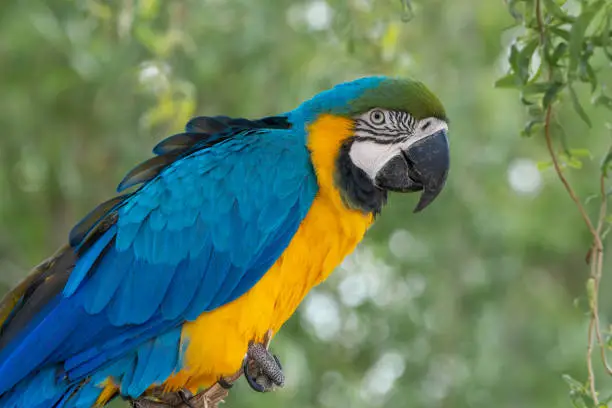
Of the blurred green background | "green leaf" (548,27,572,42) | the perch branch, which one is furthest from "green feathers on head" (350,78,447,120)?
the blurred green background

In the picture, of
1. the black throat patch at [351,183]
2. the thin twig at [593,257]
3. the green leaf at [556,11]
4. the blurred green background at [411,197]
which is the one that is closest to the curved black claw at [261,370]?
the black throat patch at [351,183]

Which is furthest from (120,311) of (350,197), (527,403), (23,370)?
(527,403)

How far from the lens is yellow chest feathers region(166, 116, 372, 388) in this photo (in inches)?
74.2

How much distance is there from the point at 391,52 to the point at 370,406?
201 centimetres

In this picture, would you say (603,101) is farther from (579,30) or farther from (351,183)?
(351,183)

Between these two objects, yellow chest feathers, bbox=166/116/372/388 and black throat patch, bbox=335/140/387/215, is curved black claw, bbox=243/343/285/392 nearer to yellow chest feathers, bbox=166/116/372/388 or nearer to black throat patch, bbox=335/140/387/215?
yellow chest feathers, bbox=166/116/372/388

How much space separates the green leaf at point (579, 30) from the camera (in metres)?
1.53

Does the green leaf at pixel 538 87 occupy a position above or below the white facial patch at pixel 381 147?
above

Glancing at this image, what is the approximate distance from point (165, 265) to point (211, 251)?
0.09 metres

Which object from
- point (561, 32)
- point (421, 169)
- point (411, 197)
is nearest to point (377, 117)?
point (421, 169)

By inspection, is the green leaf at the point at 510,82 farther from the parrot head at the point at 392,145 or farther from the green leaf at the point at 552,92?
the parrot head at the point at 392,145

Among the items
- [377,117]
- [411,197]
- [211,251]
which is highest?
[377,117]

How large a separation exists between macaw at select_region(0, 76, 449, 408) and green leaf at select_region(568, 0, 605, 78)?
416 millimetres

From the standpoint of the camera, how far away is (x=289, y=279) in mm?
1958
